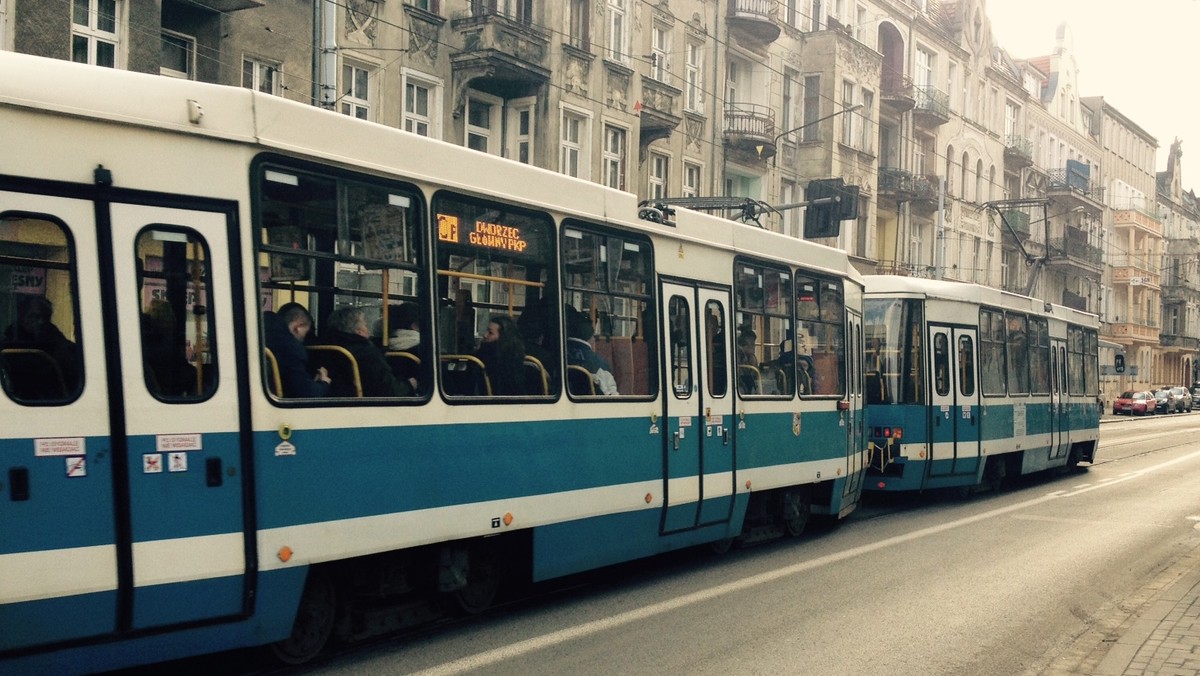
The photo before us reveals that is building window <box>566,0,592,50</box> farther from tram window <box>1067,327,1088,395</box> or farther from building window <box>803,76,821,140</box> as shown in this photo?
building window <box>803,76,821,140</box>

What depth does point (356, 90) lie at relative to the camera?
2106 cm

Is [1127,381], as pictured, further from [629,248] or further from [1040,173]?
[629,248]

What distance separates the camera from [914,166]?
47.6 m

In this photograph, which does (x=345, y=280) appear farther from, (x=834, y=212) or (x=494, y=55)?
(x=834, y=212)

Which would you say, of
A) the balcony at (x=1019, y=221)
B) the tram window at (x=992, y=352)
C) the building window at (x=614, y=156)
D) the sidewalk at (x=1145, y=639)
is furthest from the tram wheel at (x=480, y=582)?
the balcony at (x=1019, y=221)

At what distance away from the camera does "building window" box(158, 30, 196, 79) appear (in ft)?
57.1

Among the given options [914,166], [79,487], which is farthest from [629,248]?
[914,166]

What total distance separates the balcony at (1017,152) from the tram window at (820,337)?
158 ft

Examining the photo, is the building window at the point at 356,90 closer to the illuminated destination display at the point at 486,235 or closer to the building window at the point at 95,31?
the building window at the point at 95,31

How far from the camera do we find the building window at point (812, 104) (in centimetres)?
3800

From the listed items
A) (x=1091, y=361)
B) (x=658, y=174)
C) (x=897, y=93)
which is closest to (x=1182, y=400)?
(x=897, y=93)

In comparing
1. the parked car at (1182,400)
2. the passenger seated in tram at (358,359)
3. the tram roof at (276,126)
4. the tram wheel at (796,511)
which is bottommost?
the parked car at (1182,400)

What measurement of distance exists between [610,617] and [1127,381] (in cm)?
7881

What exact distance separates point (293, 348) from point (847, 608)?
186 inches
